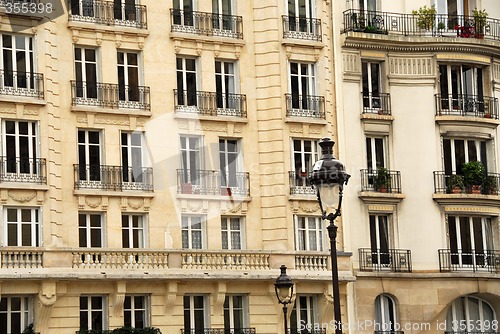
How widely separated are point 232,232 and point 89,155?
5.76 m

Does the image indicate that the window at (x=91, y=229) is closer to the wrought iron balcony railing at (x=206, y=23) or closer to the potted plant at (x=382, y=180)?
the wrought iron balcony railing at (x=206, y=23)

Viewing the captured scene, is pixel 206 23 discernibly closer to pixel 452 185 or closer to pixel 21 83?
pixel 21 83

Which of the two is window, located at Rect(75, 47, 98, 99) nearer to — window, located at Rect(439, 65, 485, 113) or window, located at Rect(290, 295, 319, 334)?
window, located at Rect(290, 295, 319, 334)

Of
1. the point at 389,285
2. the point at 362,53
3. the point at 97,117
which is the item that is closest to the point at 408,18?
the point at 362,53

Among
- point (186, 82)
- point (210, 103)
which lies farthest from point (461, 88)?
point (186, 82)

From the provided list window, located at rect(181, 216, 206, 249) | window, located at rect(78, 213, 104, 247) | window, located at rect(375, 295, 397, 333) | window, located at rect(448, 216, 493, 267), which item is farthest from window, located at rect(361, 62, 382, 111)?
window, located at rect(78, 213, 104, 247)

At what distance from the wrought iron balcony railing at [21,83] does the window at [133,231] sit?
496cm

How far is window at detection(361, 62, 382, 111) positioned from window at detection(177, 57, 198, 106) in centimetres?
679

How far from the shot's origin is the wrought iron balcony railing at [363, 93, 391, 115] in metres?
50.5

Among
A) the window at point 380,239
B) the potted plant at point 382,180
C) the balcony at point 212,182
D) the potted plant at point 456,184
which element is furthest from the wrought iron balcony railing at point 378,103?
the balcony at point 212,182

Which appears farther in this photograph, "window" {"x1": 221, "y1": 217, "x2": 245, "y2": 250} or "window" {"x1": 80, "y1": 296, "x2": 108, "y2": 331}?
"window" {"x1": 221, "y1": 217, "x2": 245, "y2": 250}

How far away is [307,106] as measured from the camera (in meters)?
48.9

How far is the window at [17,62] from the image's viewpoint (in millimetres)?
43250

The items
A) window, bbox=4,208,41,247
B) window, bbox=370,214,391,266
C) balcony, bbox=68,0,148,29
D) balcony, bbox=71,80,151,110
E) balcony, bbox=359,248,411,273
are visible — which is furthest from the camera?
window, bbox=370,214,391,266
